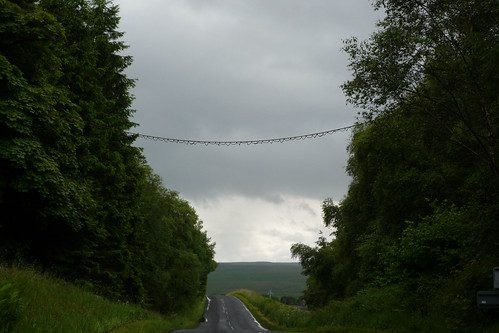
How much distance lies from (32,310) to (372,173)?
87.1 feet

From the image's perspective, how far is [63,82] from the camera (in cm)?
2791

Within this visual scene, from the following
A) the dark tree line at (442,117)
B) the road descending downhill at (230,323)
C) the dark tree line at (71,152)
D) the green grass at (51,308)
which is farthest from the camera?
the road descending downhill at (230,323)

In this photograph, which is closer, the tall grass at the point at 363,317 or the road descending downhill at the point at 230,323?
the tall grass at the point at 363,317

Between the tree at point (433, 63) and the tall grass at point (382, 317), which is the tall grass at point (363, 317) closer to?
the tall grass at point (382, 317)

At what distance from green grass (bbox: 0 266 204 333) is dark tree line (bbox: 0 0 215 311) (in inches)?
163

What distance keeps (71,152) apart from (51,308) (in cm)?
1077

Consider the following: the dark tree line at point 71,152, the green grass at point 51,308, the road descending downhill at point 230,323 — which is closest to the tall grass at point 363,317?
the road descending downhill at point 230,323

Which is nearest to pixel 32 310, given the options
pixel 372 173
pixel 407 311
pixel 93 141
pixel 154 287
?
pixel 407 311

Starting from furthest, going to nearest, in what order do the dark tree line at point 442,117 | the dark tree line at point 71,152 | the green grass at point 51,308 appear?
the dark tree line at point 71,152, the dark tree line at point 442,117, the green grass at point 51,308

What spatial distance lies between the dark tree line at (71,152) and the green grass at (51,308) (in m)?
4.13

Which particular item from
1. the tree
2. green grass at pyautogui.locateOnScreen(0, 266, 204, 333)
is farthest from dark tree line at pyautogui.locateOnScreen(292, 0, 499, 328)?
green grass at pyautogui.locateOnScreen(0, 266, 204, 333)

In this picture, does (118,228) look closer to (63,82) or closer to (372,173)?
(63,82)

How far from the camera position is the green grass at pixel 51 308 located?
11.2 metres

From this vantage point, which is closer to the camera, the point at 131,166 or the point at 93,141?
the point at 93,141
